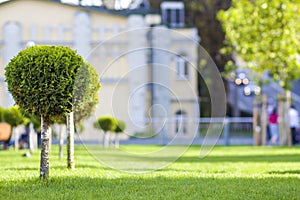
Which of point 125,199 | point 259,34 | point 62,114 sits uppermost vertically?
point 259,34

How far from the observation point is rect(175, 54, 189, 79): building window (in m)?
39.3

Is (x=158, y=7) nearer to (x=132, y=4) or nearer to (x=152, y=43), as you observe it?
(x=132, y=4)

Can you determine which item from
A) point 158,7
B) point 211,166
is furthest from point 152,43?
point 211,166

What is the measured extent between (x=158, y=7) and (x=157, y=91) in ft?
44.2

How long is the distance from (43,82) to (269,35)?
19.1m

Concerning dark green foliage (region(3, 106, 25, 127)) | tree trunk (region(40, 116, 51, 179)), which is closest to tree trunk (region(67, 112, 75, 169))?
tree trunk (region(40, 116, 51, 179))

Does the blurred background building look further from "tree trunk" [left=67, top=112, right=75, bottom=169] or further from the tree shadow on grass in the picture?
the tree shadow on grass

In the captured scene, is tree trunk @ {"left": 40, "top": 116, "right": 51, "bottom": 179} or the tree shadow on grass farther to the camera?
tree trunk @ {"left": 40, "top": 116, "right": 51, "bottom": 179}

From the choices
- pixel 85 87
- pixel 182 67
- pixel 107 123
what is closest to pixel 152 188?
pixel 85 87

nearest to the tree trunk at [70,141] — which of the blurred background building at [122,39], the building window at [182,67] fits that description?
the blurred background building at [122,39]

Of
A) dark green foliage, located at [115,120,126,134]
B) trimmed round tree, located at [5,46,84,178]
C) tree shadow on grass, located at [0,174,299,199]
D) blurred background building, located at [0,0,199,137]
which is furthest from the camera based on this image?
blurred background building, located at [0,0,199,137]

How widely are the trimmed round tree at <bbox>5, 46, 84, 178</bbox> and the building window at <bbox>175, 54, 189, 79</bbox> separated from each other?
25.3 meters

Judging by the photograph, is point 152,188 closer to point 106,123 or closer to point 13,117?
point 13,117

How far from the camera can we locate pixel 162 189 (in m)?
12.4
